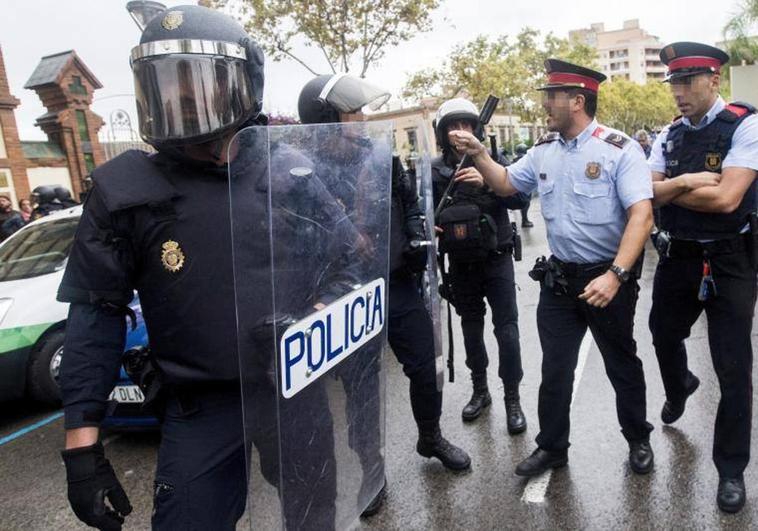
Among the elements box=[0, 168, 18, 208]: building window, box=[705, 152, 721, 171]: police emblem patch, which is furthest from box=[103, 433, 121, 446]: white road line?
box=[0, 168, 18, 208]: building window

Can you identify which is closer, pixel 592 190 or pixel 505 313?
pixel 592 190

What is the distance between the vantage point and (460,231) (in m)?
3.22

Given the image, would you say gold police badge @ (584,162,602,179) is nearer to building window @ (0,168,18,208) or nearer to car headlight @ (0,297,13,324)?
car headlight @ (0,297,13,324)

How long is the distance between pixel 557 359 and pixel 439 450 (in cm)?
73

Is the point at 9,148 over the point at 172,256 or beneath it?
over

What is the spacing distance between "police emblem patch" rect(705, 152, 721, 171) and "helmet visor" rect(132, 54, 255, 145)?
2021 millimetres

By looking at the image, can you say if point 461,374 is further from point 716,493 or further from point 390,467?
point 716,493

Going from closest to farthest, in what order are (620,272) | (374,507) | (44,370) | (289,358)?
(289,358) → (620,272) → (374,507) → (44,370)

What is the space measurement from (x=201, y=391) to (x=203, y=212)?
1.50 feet

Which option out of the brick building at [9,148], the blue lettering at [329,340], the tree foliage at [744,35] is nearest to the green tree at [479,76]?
the tree foliage at [744,35]

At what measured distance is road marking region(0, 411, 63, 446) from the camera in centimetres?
412

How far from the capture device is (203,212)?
4.97 ft

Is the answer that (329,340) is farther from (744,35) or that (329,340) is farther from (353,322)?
(744,35)

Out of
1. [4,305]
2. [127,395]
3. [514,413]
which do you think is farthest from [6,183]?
[514,413]
